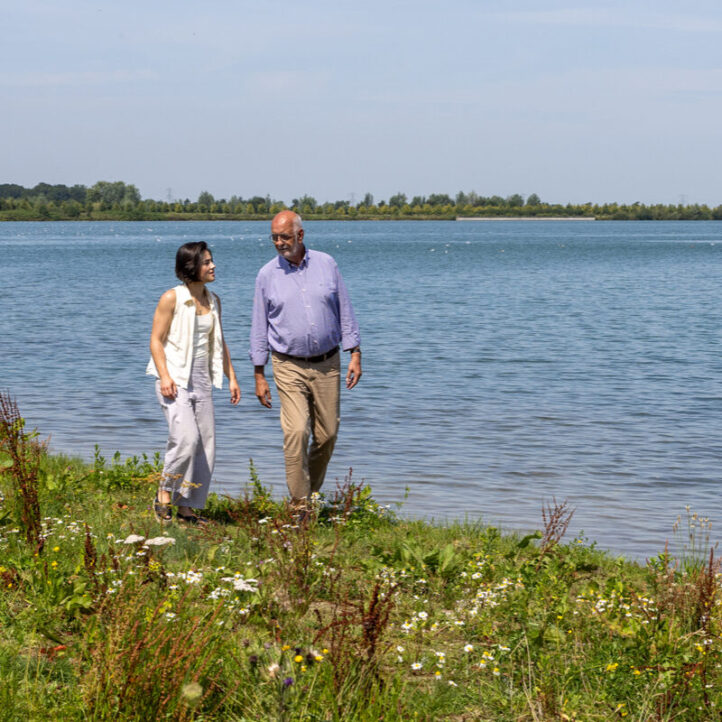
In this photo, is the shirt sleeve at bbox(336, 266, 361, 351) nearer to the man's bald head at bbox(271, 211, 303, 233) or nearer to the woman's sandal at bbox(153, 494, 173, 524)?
the man's bald head at bbox(271, 211, 303, 233)

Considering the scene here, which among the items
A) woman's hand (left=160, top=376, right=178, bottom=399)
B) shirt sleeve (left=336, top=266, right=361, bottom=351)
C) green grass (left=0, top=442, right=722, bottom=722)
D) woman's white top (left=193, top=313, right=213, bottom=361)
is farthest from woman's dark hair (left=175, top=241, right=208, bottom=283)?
green grass (left=0, top=442, right=722, bottom=722)

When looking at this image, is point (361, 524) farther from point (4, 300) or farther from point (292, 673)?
point (4, 300)

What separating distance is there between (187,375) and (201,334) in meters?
0.32

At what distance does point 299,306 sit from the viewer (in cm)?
713

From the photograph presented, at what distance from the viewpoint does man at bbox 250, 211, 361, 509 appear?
23.4 feet

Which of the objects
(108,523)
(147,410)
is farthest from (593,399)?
(108,523)

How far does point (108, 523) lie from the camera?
21.4 feet

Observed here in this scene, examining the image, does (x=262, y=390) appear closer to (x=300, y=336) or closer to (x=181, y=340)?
(x=300, y=336)

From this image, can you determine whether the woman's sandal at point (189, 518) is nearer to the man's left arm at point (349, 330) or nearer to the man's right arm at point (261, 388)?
the man's right arm at point (261, 388)

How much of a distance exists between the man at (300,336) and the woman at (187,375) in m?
0.39

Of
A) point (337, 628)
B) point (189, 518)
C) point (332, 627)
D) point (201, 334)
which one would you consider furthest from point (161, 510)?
point (332, 627)

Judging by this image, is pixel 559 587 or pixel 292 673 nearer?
pixel 292 673

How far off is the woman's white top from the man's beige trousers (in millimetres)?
521

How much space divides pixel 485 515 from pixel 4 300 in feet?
104
